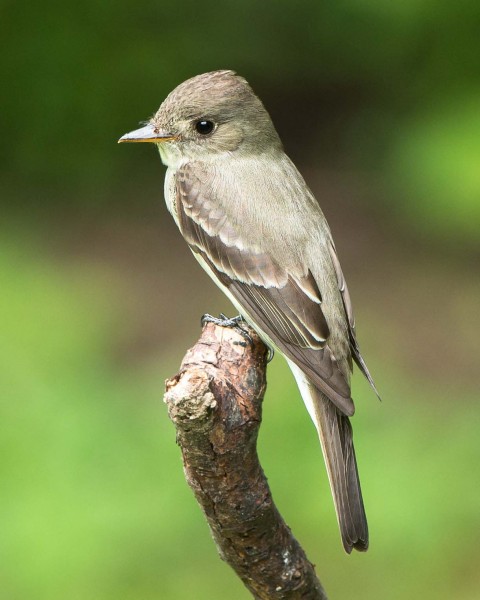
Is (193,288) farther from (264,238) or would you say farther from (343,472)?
(343,472)

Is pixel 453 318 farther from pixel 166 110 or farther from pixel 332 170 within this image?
pixel 166 110

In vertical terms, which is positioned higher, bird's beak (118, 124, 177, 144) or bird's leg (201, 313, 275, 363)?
bird's beak (118, 124, 177, 144)

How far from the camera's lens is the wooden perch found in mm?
2832

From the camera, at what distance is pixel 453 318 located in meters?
6.76

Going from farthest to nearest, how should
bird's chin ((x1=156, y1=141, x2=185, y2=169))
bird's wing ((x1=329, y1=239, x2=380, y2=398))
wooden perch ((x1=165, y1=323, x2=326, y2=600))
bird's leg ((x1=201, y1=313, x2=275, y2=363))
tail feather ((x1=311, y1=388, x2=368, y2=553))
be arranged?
bird's chin ((x1=156, y1=141, x2=185, y2=169))
bird's wing ((x1=329, y1=239, x2=380, y2=398))
bird's leg ((x1=201, y1=313, x2=275, y2=363))
tail feather ((x1=311, y1=388, x2=368, y2=553))
wooden perch ((x1=165, y1=323, x2=326, y2=600))

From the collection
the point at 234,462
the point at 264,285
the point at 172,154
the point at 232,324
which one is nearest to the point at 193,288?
the point at 172,154

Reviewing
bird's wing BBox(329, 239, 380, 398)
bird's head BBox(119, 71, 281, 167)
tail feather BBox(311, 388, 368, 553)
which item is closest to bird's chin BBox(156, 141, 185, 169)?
bird's head BBox(119, 71, 281, 167)

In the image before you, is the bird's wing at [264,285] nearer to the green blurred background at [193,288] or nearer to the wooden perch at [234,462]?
the wooden perch at [234,462]

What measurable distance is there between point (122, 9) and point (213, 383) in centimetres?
439

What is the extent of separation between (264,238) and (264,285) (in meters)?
0.15

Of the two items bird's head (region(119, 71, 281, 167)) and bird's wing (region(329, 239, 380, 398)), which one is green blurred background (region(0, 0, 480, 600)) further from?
bird's head (region(119, 71, 281, 167))

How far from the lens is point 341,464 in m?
3.52

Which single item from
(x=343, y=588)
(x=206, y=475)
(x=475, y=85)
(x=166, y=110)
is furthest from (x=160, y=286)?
(x=206, y=475)

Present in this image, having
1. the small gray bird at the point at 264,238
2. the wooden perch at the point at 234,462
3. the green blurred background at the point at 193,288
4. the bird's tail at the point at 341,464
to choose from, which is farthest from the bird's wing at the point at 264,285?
the green blurred background at the point at 193,288
